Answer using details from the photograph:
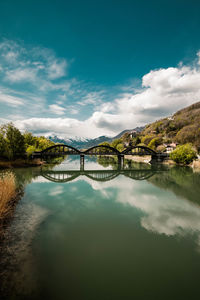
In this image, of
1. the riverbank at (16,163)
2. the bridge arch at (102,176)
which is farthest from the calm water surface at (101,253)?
the riverbank at (16,163)

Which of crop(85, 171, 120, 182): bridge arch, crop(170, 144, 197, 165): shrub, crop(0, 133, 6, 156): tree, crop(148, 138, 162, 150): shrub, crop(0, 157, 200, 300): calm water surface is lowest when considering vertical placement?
crop(85, 171, 120, 182): bridge arch

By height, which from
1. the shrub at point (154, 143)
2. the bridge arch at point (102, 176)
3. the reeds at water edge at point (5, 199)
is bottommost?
the bridge arch at point (102, 176)

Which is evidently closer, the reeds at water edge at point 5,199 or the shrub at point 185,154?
the reeds at water edge at point 5,199

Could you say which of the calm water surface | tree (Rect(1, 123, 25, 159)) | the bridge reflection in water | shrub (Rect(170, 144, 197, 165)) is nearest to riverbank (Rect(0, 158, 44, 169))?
tree (Rect(1, 123, 25, 159))

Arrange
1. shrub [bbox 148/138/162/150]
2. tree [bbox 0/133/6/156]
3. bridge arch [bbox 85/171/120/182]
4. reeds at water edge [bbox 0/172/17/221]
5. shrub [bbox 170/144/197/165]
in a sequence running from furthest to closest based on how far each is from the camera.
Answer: shrub [bbox 148/138/162/150]
shrub [bbox 170/144/197/165]
tree [bbox 0/133/6/156]
bridge arch [bbox 85/171/120/182]
reeds at water edge [bbox 0/172/17/221]

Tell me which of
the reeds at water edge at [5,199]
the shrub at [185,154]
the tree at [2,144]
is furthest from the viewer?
the shrub at [185,154]

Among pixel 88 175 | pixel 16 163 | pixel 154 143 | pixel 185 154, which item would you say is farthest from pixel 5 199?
pixel 154 143

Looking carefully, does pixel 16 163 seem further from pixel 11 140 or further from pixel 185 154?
pixel 185 154

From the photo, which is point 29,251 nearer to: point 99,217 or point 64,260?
point 64,260

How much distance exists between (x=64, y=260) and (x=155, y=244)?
506cm

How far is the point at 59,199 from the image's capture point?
15727 millimetres

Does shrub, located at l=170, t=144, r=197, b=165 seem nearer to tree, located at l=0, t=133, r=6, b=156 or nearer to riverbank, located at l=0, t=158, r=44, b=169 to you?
riverbank, located at l=0, t=158, r=44, b=169

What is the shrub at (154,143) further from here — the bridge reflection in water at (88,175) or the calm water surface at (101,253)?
the calm water surface at (101,253)

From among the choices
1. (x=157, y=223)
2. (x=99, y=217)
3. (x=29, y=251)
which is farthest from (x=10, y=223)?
(x=157, y=223)
